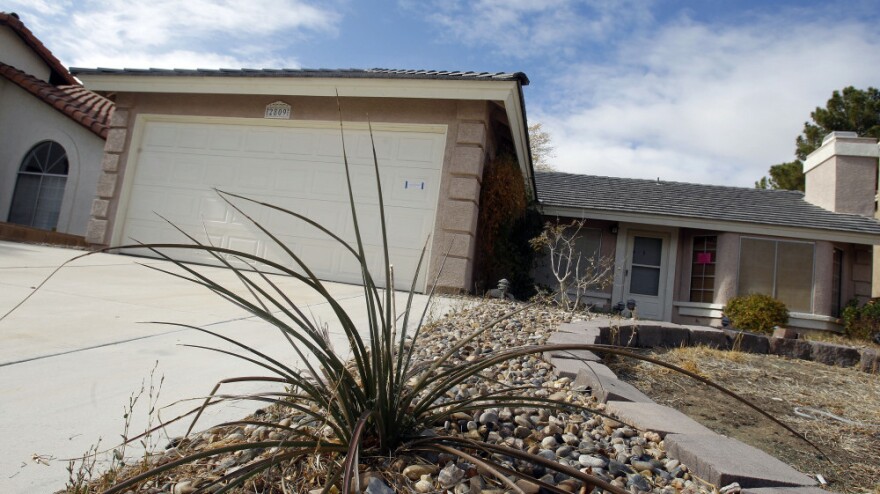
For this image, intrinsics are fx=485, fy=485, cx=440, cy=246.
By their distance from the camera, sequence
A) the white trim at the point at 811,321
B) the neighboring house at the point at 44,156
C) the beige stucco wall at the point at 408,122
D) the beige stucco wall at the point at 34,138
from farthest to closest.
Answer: the beige stucco wall at the point at 34,138, the neighboring house at the point at 44,156, the white trim at the point at 811,321, the beige stucco wall at the point at 408,122

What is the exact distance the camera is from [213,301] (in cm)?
383

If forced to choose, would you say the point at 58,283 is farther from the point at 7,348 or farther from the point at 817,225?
the point at 817,225

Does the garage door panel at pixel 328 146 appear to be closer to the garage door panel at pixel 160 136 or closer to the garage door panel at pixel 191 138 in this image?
the garage door panel at pixel 191 138

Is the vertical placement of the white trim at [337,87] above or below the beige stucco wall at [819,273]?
above

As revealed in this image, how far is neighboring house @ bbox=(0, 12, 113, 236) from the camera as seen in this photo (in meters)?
9.83

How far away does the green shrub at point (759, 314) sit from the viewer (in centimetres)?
838

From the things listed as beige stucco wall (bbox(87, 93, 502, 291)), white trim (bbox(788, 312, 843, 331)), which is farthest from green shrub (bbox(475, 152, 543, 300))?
white trim (bbox(788, 312, 843, 331))

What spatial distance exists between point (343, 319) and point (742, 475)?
1269mm

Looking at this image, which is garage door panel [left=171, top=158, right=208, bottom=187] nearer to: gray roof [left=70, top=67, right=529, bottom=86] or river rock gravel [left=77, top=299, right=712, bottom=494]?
gray roof [left=70, top=67, right=529, bottom=86]

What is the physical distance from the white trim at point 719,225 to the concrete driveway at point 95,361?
7090 mm

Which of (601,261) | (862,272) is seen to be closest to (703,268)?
(601,261)

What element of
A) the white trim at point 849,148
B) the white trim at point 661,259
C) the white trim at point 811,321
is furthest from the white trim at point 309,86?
the white trim at point 849,148

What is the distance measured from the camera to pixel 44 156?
10086 mm

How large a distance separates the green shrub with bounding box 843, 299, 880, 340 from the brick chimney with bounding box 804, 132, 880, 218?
2173mm
